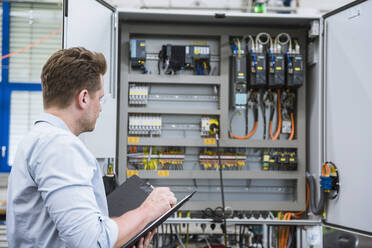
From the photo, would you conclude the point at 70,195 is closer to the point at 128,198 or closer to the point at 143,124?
the point at 128,198

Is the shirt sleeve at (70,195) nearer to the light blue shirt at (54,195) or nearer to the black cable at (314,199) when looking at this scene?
the light blue shirt at (54,195)

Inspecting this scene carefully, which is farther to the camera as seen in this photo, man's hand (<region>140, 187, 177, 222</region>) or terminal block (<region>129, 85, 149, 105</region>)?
terminal block (<region>129, 85, 149, 105</region>)

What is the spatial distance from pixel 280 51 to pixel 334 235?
1601 mm

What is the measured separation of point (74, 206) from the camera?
2.57ft

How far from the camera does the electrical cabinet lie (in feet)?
7.59

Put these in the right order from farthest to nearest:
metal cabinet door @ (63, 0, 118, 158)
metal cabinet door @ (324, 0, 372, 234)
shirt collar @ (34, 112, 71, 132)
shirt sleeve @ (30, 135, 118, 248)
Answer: metal cabinet door @ (324, 0, 372, 234)
metal cabinet door @ (63, 0, 118, 158)
shirt collar @ (34, 112, 71, 132)
shirt sleeve @ (30, 135, 118, 248)

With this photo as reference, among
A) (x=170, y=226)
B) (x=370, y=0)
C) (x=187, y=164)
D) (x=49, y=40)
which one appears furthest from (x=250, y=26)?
(x=49, y=40)

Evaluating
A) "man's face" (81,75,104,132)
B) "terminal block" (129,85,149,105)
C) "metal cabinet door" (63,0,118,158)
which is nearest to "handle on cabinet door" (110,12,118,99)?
"metal cabinet door" (63,0,118,158)

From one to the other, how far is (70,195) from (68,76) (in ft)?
1.20

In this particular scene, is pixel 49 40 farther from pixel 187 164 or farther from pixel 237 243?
pixel 237 243

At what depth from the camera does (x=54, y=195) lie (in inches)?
31.1

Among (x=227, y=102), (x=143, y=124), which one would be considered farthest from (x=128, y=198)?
(x=227, y=102)

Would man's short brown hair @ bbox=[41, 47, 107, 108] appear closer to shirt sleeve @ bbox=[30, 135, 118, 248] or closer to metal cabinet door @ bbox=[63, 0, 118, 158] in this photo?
shirt sleeve @ bbox=[30, 135, 118, 248]

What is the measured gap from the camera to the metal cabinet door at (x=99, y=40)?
192 centimetres
